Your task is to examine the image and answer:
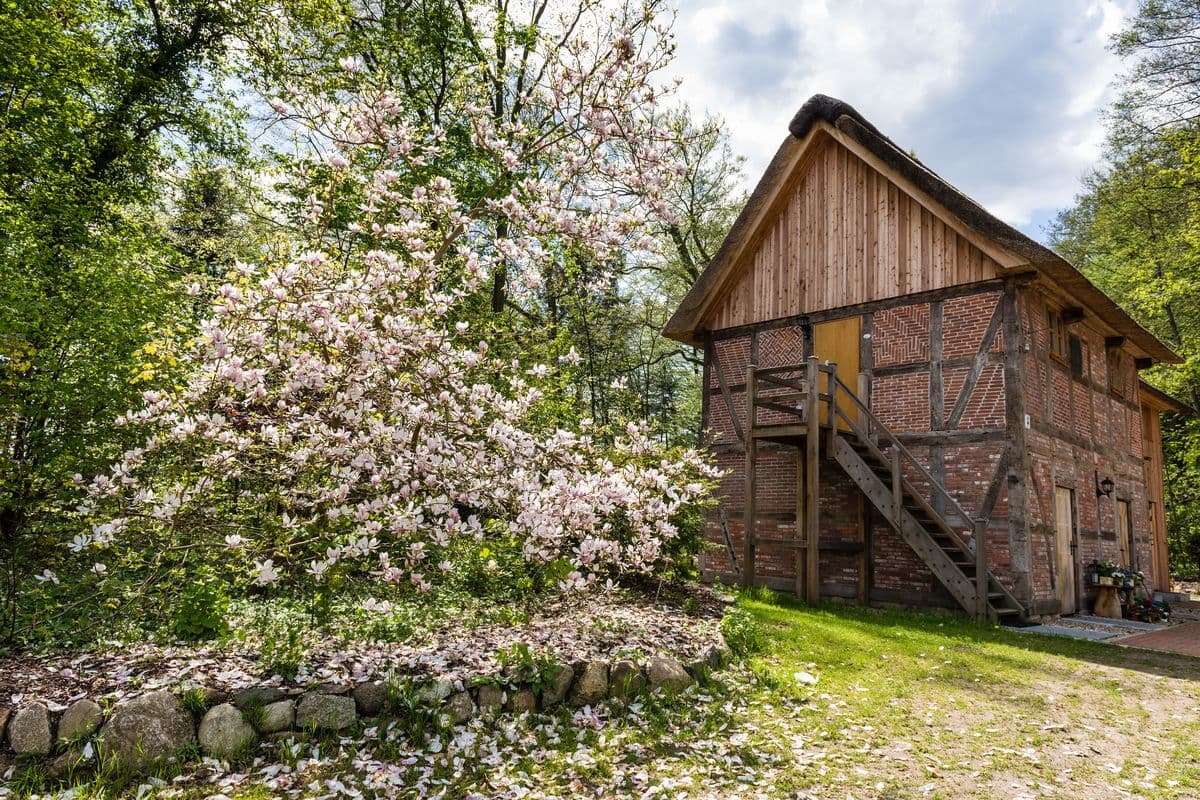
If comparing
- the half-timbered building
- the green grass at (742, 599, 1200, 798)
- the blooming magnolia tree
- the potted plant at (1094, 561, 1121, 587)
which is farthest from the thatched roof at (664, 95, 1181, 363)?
the blooming magnolia tree

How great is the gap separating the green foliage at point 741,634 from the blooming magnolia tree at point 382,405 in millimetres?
1267

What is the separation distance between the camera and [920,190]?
11281mm

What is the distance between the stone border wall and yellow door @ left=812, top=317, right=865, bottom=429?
8244 millimetres

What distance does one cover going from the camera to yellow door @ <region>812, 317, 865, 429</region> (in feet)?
39.5

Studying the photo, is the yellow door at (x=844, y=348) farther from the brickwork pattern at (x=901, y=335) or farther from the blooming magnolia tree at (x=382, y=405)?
the blooming magnolia tree at (x=382, y=405)

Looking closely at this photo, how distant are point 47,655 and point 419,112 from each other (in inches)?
597

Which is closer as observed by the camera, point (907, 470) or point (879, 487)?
point (879, 487)

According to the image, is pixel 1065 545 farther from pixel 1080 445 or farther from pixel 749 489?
pixel 749 489

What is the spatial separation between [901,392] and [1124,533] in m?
6.76

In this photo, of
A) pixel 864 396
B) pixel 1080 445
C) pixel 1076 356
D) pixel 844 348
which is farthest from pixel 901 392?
pixel 1076 356

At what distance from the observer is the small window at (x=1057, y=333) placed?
11641 mm

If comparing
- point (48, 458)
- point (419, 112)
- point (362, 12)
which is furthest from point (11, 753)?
point (362, 12)

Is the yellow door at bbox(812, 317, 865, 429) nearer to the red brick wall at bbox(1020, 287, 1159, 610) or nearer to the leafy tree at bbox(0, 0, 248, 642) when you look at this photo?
the red brick wall at bbox(1020, 287, 1159, 610)

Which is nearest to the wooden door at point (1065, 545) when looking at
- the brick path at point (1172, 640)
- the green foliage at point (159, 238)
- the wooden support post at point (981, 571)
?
the brick path at point (1172, 640)
